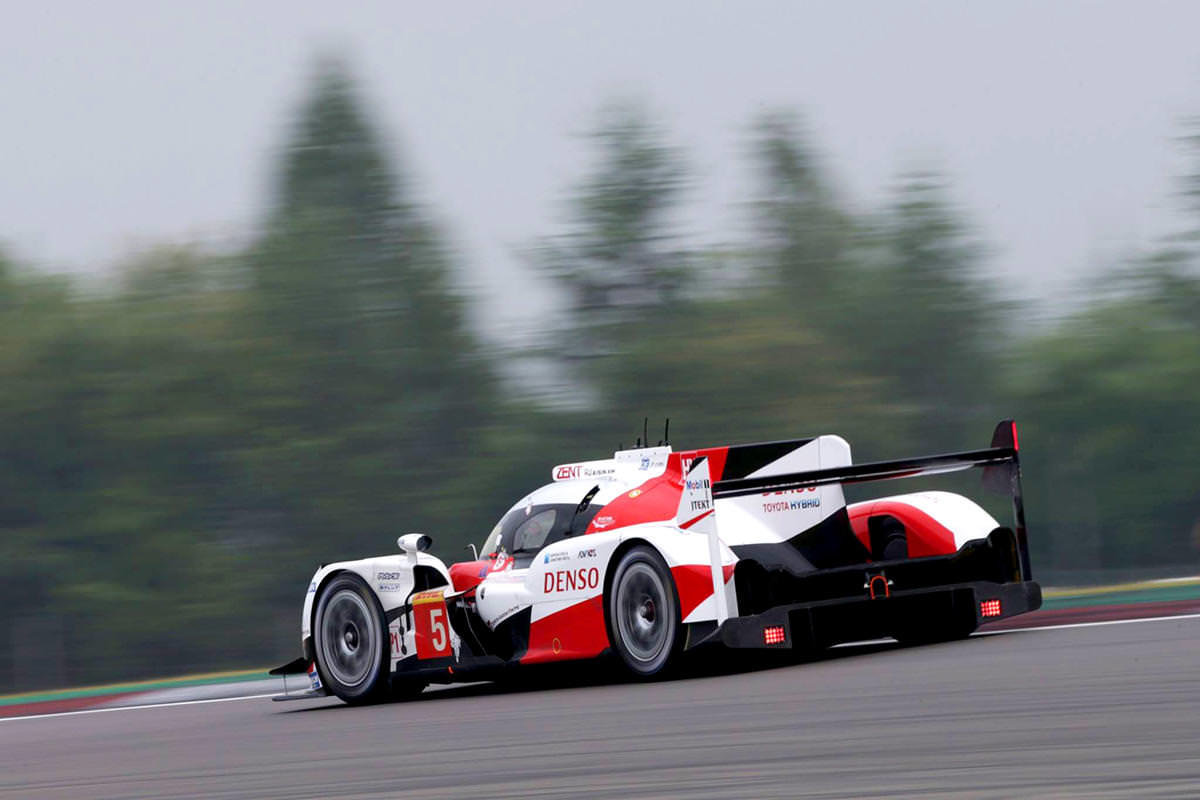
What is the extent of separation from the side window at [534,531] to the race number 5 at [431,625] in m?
0.61

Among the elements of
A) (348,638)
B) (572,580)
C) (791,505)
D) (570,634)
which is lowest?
(570,634)

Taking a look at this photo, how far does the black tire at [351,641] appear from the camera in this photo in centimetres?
1180

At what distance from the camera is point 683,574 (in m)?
10.0

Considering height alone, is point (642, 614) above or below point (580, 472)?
below

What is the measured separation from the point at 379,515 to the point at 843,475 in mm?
34703

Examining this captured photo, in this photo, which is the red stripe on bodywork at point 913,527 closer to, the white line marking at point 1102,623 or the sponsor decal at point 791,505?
the sponsor decal at point 791,505

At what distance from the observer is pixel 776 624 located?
10.1 metres

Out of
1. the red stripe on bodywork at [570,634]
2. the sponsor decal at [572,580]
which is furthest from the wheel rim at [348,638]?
the sponsor decal at [572,580]

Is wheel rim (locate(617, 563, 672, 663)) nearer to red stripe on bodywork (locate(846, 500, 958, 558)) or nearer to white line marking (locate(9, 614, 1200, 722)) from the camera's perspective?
red stripe on bodywork (locate(846, 500, 958, 558))


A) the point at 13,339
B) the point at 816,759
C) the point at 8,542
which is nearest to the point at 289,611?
the point at 8,542

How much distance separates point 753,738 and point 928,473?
13.6 feet

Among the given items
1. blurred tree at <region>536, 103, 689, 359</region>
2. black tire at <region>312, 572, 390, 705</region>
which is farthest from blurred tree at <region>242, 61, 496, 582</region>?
black tire at <region>312, 572, 390, 705</region>

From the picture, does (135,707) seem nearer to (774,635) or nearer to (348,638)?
(348,638)

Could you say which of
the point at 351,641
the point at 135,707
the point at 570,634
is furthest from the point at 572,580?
the point at 135,707
